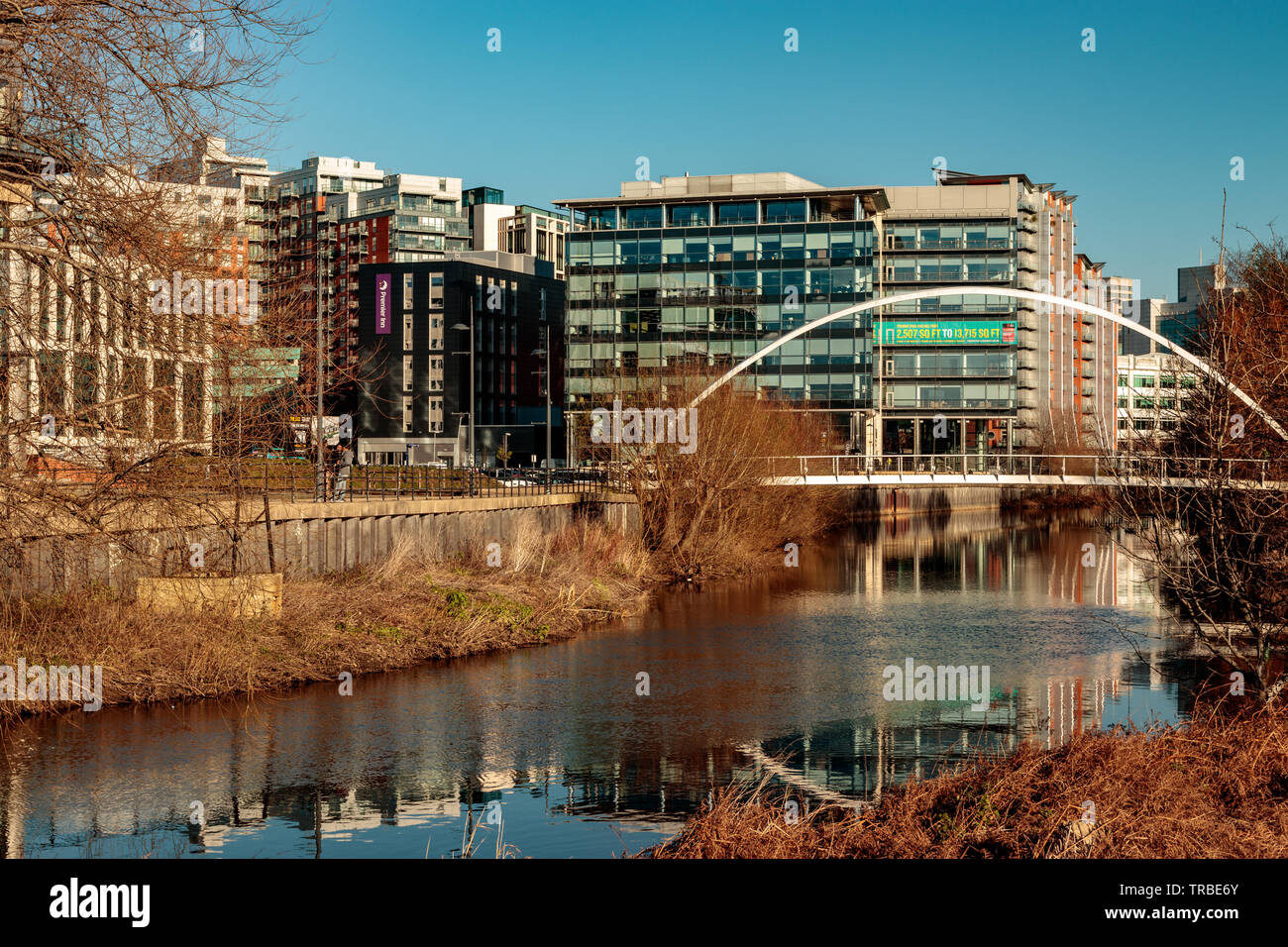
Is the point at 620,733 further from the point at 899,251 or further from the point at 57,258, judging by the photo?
the point at 899,251

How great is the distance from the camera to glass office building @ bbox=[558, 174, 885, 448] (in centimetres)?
11275

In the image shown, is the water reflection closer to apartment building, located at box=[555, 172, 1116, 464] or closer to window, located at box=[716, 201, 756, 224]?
apartment building, located at box=[555, 172, 1116, 464]

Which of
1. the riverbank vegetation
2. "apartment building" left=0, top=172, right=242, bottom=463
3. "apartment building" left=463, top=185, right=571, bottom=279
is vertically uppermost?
"apartment building" left=463, top=185, right=571, bottom=279

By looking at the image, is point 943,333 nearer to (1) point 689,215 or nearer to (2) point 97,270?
(1) point 689,215

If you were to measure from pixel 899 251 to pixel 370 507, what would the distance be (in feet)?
315

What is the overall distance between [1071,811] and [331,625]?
17.9 metres

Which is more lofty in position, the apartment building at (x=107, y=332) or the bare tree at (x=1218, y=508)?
the apartment building at (x=107, y=332)

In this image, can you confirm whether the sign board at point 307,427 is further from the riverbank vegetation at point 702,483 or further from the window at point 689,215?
the window at point 689,215

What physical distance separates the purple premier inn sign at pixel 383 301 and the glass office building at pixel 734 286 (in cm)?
2814

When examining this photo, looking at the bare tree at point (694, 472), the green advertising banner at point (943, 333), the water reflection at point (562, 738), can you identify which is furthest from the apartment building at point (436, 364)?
the water reflection at point (562, 738)

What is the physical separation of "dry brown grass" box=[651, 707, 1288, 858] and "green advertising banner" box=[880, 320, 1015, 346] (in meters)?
→ 107

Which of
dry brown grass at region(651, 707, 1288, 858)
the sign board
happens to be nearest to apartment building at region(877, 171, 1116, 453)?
the sign board

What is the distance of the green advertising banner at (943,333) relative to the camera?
4786 inches

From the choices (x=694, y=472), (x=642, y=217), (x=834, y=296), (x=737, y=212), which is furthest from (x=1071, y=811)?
(x=642, y=217)
